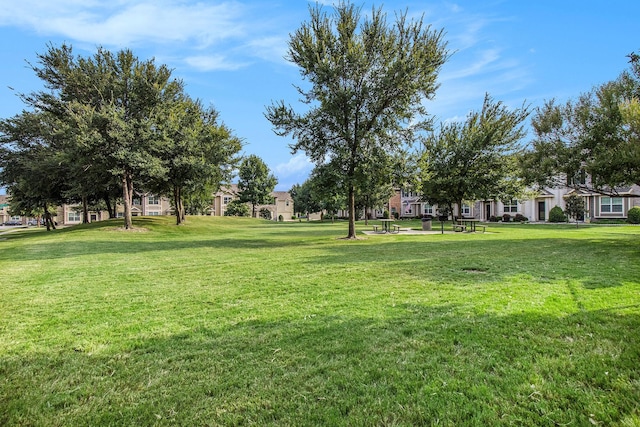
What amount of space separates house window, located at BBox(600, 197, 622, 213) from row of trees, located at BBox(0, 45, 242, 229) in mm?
39033

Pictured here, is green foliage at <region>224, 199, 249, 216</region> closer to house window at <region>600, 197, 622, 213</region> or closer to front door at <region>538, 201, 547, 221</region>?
front door at <region>538, 201, 547, 221</region>

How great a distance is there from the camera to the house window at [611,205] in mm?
36219

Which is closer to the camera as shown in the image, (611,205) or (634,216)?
(634,216)

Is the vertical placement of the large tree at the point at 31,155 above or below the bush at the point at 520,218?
above

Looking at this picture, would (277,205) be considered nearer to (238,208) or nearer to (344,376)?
(238,208)

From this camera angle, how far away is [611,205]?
3662 cm

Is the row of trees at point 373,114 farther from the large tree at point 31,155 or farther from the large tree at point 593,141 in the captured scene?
the large tree at point 31,155

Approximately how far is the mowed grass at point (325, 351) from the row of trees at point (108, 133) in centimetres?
1883

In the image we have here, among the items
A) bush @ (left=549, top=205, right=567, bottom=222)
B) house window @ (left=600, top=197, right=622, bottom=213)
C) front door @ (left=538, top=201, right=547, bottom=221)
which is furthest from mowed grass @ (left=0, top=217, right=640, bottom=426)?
front door @ (left=538, top=201, right=547, bottom=221)

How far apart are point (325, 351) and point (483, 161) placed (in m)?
27.1

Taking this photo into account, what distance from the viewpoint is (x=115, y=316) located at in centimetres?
499

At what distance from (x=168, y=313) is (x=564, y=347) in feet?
16.1

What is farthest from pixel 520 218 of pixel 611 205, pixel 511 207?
pixel 611 205

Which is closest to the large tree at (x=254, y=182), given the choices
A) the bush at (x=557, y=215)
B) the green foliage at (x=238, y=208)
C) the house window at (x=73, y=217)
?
the green foliage at (x=238, y=208)
